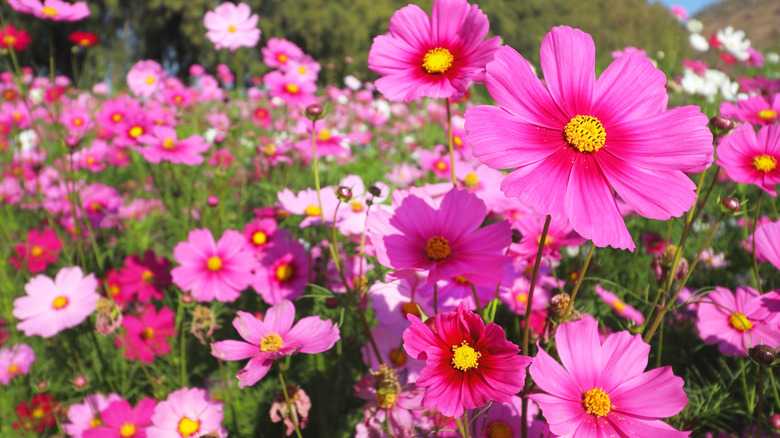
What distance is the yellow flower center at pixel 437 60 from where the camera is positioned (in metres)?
0.71

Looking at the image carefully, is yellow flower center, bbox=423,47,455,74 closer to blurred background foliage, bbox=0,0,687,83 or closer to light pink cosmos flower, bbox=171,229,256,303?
light pink cosmos flower, bbox=171,229,256,303

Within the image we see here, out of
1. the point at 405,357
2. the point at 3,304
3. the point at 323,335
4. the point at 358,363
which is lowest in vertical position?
the point at 3,304

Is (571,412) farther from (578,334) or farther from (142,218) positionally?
(142,218)

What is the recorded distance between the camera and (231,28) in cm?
177

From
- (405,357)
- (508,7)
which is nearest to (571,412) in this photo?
(405,357)

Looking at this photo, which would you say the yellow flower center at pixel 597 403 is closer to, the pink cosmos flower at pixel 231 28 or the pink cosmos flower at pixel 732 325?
the pink cosmos flower at pixel 732 325

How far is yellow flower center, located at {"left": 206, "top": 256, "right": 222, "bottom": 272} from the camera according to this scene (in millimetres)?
1095

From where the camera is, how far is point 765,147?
0.83 m

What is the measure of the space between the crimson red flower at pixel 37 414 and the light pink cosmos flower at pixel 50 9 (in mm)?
990

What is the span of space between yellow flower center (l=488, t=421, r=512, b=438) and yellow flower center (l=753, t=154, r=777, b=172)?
644 mm

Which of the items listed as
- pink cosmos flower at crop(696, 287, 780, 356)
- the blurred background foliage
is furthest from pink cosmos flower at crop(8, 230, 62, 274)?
the blurred background foliage

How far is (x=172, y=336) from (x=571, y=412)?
44.8 inches

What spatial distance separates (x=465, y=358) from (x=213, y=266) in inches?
30.4

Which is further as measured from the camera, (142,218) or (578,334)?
(142,218)
